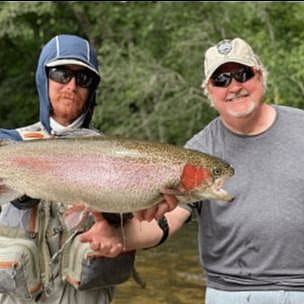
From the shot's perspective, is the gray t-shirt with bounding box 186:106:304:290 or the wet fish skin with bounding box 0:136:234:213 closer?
the wet fish skin with bounding box 0:136:234:213

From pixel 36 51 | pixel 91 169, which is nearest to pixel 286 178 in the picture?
pixel 91 169

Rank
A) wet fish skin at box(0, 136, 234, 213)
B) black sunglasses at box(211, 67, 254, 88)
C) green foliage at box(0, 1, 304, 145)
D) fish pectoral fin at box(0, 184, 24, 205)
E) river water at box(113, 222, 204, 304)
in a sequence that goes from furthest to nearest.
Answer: green foliage at box(0, 1, 304, 145)
river water at box(113, 222, 204, 304)
black sunglasses at box(211, 67, 254, 88)
fish pectoral fin at box(0, 184, 24, 205)
wet fish skin at box(0, 136, 234, 213)

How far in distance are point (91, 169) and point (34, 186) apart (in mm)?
249

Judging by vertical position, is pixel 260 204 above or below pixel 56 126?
below

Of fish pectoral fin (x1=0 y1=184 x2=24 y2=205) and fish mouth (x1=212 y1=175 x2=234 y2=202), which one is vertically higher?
fish mouth (x1=212 y1=175 x2=234 y2=202)

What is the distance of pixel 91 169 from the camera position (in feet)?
9.85

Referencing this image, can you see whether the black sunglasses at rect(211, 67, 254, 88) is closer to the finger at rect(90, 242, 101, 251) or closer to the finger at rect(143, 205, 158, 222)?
the finger at rect(143, 205, 158, 222)

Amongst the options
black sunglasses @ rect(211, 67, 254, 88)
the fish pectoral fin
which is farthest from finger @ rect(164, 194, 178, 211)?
black sunglasses @ rect(211, 67, 254, 88)

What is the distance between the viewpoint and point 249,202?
135 inches

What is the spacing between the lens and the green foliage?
1631 centimetres

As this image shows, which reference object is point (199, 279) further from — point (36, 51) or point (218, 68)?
point (36, 51)

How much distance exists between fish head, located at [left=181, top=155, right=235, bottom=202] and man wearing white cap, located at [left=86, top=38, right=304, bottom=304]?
0.38m

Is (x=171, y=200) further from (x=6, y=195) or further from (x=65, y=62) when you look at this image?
(x=65, y=62)

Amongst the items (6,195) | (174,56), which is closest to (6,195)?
(6,195)
